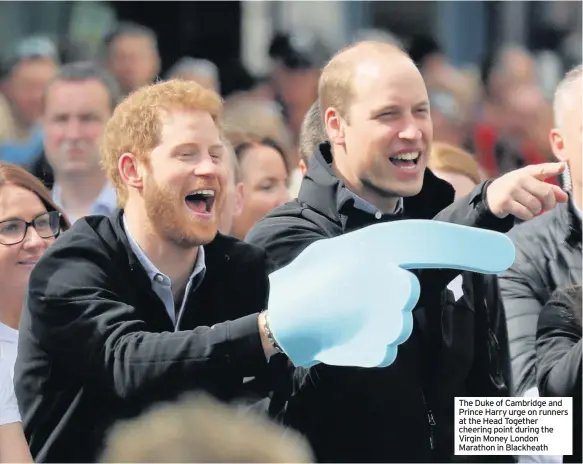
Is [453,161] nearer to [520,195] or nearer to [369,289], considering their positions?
[520,195]

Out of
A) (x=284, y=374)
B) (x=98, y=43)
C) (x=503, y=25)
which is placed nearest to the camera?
(x=284, y=374)

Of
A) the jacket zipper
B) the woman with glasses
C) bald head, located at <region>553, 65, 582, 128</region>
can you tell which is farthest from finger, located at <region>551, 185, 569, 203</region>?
the woman with glasses

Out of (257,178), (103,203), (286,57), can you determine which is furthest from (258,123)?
(286,57)

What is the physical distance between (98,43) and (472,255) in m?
2.06

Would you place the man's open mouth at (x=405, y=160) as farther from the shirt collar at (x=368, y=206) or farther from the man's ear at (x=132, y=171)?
the man's ear at (x=132, y=171)

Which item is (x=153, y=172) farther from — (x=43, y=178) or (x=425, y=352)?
(x=425, y=352)

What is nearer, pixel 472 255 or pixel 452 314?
pixel 472 255

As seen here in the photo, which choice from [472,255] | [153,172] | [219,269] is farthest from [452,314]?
[153,172]

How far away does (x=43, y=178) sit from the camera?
2889mm

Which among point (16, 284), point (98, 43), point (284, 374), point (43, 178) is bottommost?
point (284, 374)

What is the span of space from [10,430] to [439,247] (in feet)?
3.12

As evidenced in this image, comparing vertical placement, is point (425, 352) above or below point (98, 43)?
below

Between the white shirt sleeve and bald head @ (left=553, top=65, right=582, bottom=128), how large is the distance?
132cm

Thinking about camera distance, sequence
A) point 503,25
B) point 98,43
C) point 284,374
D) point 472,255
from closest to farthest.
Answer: point 472,255, point 284,374, point 98,43, point 503,25
